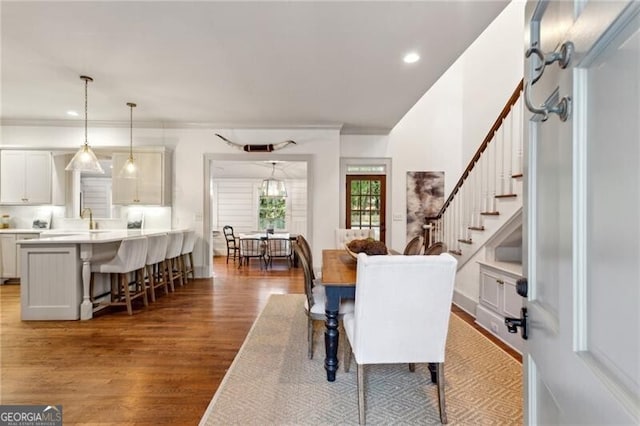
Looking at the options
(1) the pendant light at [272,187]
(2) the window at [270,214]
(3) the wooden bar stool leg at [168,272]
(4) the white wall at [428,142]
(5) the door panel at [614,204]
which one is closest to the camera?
(5) the door panel at [614,204]

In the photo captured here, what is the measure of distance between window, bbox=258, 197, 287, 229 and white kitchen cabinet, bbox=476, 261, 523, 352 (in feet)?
20.7

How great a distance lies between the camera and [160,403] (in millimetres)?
1988

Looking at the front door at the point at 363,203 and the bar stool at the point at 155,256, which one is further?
the front door at the point at 363,203

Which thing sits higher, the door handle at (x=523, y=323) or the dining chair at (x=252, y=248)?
the door handle at (x=523, y=323)

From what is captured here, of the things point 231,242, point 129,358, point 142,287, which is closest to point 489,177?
point 129,358

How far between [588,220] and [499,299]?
9.51ft

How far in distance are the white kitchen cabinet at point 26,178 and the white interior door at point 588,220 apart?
23.1 feet

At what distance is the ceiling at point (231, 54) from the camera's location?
2.35 metres

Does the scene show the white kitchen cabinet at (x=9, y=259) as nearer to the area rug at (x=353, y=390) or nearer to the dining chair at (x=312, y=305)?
the area rug at (x=353, y=390)

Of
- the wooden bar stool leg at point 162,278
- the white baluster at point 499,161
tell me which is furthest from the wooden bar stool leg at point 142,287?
the white baluster at point 499,161

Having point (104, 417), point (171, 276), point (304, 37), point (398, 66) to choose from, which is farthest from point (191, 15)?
point (171, 276)

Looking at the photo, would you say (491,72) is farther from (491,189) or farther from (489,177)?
(491,189)

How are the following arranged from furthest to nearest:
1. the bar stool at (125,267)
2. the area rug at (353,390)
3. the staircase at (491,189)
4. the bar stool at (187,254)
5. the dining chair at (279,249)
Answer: the dining chair at (279,249)
the bar stool at (187,254)
the bar stool at (125,267)
the staircase at (491,189)
the area rug at (353,390)

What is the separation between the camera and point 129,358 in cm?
257
